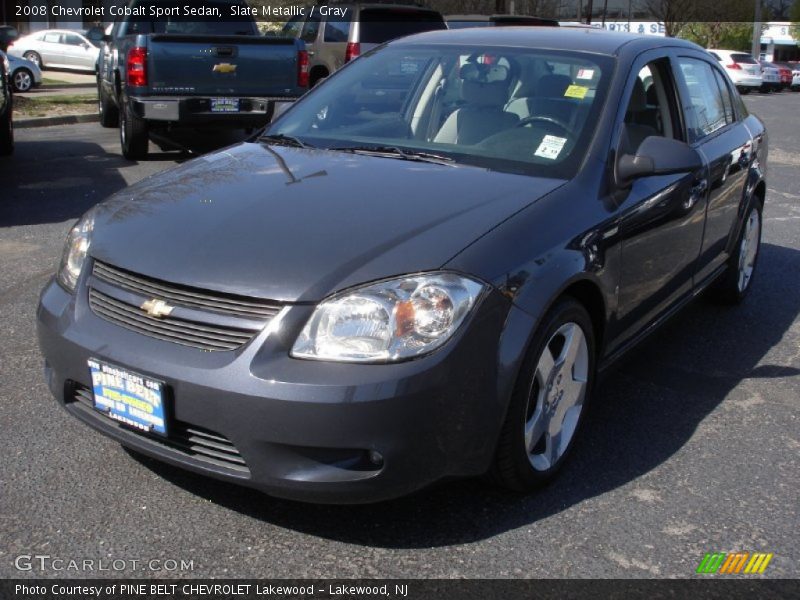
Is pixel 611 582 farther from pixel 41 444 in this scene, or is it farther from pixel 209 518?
pixel 41 444

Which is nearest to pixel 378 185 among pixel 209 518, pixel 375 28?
pixel 209 518

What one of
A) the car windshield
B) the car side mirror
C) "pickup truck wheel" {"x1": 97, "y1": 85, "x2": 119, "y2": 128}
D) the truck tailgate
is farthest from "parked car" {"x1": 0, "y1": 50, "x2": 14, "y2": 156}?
the car side mirror

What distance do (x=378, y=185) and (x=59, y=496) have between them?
1579 millimetres

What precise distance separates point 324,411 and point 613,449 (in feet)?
5.06

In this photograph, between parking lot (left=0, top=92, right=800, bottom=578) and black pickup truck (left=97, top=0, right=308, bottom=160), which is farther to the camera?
black pickup truck (left=97, top=0, right=308, bottom=160)

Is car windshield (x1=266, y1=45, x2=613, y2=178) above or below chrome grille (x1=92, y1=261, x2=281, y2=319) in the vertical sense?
above

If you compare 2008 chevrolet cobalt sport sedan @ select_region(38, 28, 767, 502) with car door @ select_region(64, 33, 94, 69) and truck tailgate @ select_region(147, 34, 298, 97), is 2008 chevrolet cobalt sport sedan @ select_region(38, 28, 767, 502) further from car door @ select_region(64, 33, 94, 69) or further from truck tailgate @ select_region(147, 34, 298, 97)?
car door @ select_region(64, 33, 94, 69)

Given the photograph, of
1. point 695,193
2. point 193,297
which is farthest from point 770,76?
point 193,297

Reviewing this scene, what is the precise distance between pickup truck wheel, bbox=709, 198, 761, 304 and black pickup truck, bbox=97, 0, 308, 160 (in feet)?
18.7

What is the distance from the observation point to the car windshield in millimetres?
3684

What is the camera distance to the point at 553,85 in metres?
3.93

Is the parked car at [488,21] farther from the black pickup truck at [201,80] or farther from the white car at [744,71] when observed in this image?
the white car at [744,71]

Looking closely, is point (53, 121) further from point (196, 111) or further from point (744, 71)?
point (744, 71)

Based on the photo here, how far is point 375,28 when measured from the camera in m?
13.9
